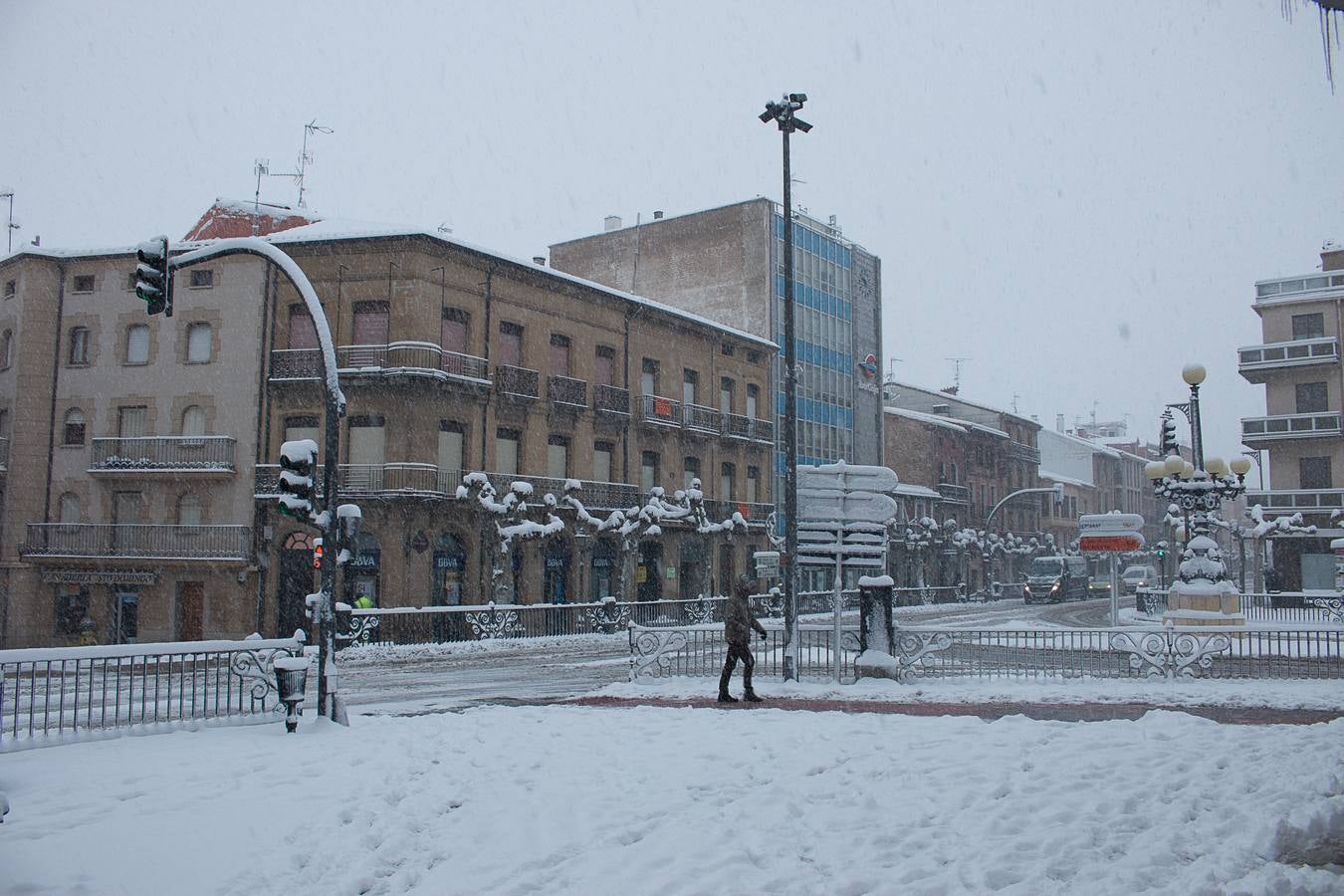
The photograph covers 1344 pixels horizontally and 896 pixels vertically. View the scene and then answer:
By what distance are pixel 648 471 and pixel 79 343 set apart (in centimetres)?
1925

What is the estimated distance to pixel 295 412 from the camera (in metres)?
31.1

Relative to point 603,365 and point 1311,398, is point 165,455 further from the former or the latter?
point 1311,398

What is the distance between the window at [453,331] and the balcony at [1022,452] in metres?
50.9

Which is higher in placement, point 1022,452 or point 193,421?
point 1022,452

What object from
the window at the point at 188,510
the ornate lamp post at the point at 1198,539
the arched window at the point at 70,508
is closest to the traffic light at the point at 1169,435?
the ornate lamp post at the point at 1198,539

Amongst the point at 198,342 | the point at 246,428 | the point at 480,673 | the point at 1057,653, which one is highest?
the point at 198,342

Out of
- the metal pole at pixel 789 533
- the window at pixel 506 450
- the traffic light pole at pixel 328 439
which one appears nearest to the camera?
the traffic light pole at pixel 328 439

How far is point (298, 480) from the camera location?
1133 cm

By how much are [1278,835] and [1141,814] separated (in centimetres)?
82

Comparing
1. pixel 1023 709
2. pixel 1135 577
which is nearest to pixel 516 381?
pixel 1023 709

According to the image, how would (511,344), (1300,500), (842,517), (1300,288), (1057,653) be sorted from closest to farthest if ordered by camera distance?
(842,517), (1057,653), (511,344), (1300,500), (1300,288)

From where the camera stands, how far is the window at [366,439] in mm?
30625

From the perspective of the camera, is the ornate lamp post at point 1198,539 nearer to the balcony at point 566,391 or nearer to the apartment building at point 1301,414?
the balcony at point 566,391

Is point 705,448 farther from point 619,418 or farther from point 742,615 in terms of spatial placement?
point 742,615
